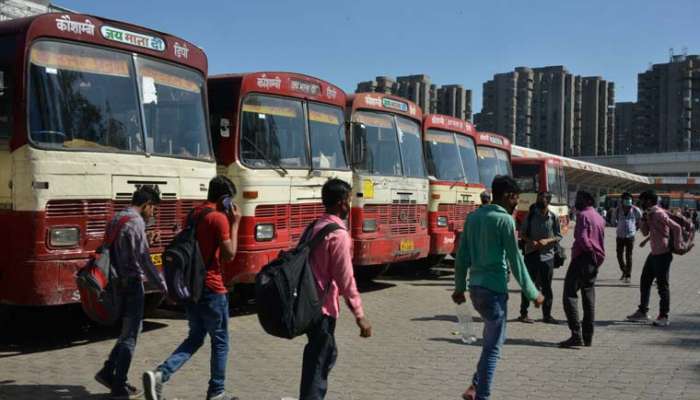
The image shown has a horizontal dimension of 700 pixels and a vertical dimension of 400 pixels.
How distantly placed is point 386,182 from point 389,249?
1.14 metres

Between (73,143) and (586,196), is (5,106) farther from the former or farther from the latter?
(586,196)

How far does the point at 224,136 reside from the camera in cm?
947

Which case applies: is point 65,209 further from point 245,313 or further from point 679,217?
point 679,217

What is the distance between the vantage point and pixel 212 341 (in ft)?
18.0

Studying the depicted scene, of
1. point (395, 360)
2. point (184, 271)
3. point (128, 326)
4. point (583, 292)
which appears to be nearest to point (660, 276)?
point (583, 292)

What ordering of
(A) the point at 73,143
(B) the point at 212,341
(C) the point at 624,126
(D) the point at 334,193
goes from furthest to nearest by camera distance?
(C) the point at 624,126 → (A) the point at 73,143 → (B) the point at 212,341 → (D) the point at 334,193

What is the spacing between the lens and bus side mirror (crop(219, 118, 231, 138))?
9.48 meters

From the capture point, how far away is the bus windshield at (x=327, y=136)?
10.7 meters

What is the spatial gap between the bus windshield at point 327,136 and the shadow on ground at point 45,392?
522 centimetres

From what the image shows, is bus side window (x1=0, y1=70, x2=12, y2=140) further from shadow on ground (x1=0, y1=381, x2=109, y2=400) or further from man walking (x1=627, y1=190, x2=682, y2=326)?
man walking (x1=627, y1=190, x2=682, y2=326)

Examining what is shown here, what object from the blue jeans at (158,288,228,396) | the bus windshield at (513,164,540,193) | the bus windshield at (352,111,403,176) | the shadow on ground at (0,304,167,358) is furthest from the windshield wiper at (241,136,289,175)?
the bus windshield at (513,164,540,193)

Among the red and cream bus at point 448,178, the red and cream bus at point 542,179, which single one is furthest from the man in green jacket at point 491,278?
→ the red and cream bus at point 542,179

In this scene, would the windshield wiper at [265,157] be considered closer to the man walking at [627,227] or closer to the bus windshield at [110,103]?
the bus windshield at [110,103]

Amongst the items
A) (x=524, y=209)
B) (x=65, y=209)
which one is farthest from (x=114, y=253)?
(x=524, y=209)
